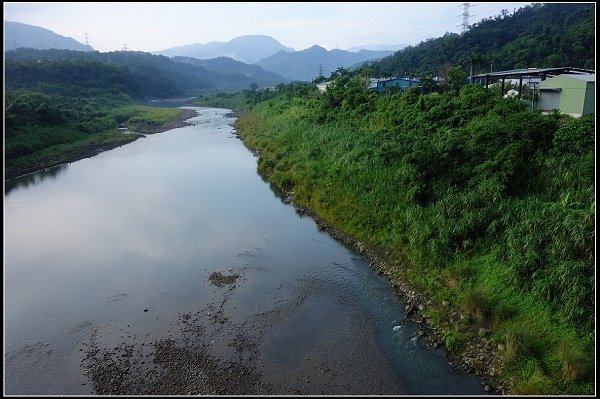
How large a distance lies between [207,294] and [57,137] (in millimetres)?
34953

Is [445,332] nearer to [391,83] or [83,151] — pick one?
[83,151]

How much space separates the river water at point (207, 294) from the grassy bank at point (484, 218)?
1.14 meters

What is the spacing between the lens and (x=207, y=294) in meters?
13.9

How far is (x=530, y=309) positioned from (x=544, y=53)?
5890 cm

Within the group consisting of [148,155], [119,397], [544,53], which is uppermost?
[544,53]

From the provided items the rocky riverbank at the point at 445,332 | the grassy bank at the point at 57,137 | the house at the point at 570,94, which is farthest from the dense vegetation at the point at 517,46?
the grassy bank at the point at 57,137

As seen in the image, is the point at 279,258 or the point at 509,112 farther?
the point at 509,112

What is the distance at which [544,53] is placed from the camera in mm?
56719

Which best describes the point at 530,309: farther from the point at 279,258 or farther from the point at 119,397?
the point at 119,397

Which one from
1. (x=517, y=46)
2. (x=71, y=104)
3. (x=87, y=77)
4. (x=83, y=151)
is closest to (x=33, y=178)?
(x=83, y=151)

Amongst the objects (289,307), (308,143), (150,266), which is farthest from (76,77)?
(289,307)

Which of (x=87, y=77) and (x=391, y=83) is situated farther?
(x=87, y=77)

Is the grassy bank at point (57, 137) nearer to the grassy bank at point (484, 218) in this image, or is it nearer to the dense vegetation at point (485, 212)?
the dense vegetation at point (485, 212)

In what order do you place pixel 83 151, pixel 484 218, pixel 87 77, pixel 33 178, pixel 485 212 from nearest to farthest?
pixel 484 218, pixel 485 212, pixel 33 178, pixel 83 151, pixel 87 77
